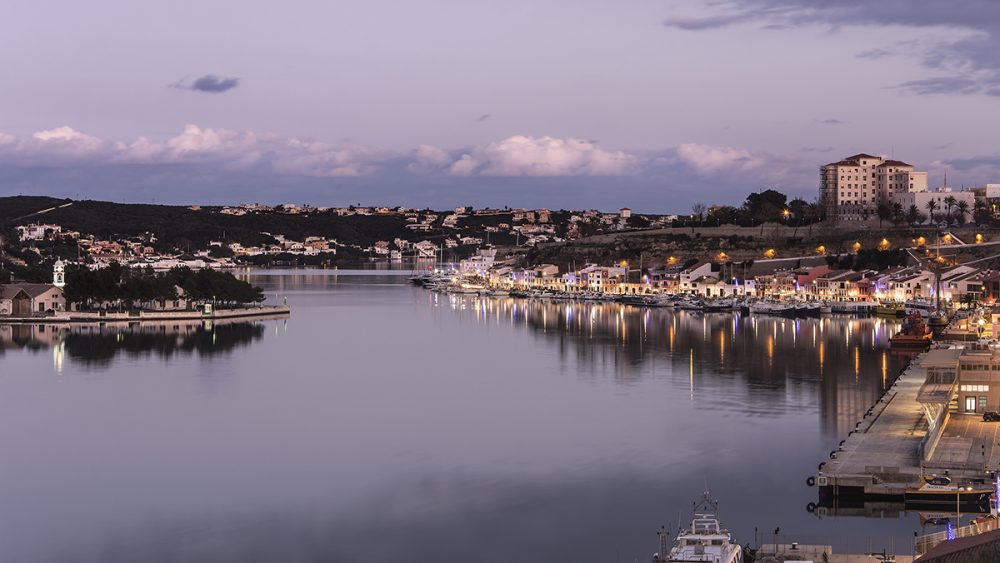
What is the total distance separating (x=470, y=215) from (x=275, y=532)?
17636cm

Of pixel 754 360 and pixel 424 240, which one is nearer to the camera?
pixel 754 360

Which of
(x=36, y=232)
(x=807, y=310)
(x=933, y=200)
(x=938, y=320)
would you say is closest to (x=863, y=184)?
(x=933, y=200)

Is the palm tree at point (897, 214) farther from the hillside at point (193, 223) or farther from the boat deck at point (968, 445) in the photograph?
the hillside at point (193, 223)

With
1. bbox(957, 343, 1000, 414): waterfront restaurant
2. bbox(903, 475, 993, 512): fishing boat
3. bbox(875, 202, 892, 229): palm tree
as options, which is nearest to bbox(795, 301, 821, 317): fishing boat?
bbox(875, 202, 892, 229): palm tree

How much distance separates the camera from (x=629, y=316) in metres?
51.0

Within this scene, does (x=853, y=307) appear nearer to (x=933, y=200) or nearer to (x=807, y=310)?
(x=807, y=310)

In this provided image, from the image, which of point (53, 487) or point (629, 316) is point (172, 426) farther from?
point (629, 316)

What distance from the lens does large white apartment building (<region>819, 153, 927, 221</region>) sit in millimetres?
71688

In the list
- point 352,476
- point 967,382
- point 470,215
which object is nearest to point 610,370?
point 967,382

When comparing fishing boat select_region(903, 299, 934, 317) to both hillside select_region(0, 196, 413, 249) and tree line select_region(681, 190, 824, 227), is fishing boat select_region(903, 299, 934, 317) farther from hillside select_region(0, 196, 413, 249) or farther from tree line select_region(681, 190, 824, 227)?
hillside select_region(0, 196, 413, 249)

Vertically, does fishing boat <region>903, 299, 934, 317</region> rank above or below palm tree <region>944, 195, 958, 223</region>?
below

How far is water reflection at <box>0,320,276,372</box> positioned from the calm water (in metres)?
0.27

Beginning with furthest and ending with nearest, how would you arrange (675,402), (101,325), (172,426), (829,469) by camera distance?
(101,325) → (675,402) → (172,426) → (829,469)

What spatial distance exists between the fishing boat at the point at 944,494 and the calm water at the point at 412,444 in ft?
2.13
